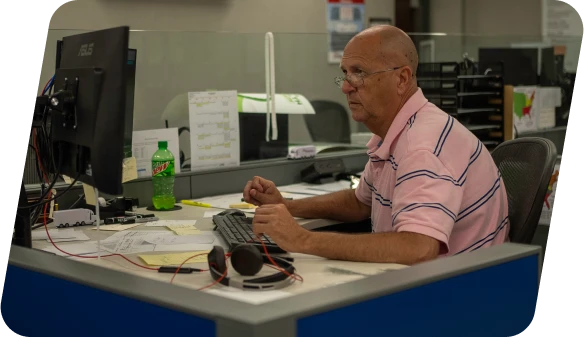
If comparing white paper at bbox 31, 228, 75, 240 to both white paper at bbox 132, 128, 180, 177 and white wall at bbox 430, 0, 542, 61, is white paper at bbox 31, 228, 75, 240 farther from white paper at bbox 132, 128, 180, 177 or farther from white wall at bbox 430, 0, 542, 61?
white wall at bbox 430, 0, 542, 61

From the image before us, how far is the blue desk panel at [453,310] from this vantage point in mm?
1440

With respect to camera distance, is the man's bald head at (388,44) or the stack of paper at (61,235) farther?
the stack of paper at (61,235)

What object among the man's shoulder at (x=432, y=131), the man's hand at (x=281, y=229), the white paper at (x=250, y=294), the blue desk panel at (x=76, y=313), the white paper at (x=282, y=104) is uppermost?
the white paper at (x=282, y=104)

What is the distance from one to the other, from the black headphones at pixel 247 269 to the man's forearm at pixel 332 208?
83 centimetres

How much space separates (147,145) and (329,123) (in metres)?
1.41

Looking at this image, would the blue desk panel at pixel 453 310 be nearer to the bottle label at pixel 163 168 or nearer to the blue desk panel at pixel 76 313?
the blue desk panel at pixel 76 313

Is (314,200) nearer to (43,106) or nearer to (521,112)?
(43,106)

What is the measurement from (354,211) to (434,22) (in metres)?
4.65

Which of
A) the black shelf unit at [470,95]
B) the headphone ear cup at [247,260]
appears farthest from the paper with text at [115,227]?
the black shelf unit at [470,95]

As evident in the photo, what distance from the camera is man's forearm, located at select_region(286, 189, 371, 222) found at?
8.38ft

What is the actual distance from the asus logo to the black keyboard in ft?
1.96

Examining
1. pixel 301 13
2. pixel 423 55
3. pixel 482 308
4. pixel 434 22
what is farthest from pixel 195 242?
pixel 434 22

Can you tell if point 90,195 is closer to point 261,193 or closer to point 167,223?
point 167,223

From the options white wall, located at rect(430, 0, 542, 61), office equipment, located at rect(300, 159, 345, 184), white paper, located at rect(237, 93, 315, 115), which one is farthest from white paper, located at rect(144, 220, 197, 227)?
white wall, located at rect(430, 0, 542, 61)
